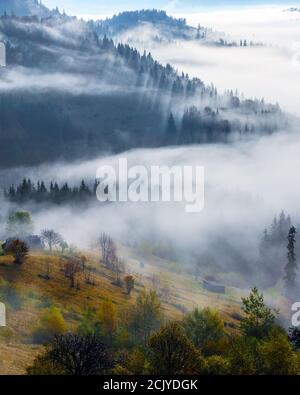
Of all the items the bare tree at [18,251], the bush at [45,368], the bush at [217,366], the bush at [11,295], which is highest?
the bare tree at [18,251]

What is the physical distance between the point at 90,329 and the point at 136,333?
1278 centimetres

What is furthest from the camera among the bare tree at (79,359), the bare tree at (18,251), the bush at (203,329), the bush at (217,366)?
the bare tree at (18,251)

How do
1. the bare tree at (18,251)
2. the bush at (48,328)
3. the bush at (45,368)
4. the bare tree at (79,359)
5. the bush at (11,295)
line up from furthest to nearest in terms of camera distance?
the bare tree at (18,251), the bush at (11,295), the bush at (48,328), the bare tree at (79,359), the bush at (45,368)

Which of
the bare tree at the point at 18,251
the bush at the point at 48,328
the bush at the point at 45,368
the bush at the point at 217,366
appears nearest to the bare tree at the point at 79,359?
the bush at the point at 45,368

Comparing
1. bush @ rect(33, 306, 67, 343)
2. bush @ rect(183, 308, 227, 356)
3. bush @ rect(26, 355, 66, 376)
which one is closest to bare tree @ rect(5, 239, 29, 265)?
bush @ rect(33, 306, 67, 343)

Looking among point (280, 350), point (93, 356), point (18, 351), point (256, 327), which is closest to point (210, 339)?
point (256, 327)

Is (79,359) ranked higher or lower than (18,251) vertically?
lower

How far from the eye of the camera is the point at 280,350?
326 feet

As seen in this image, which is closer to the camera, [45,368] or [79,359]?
[45,368]

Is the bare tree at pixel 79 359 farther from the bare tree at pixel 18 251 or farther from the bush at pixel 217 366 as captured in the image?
the bare tree at pixel 18 251

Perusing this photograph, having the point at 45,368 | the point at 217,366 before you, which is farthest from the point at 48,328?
the point at 45,368

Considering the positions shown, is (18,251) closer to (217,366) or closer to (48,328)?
(48,328)

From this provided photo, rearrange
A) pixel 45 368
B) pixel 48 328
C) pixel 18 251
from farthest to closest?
pixel 18 251 → pixel 48 328 → pixel 45 368
